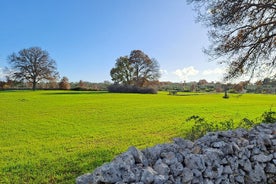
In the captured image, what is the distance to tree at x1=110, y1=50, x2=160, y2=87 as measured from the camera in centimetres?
5512

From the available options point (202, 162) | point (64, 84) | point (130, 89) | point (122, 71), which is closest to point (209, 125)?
point (202, 162)

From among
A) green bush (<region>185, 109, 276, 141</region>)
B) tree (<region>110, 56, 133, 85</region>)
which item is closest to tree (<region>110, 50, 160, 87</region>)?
tree (<region>110, 56, 133, 85</region>)

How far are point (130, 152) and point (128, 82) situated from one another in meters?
53.1

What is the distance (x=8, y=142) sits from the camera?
946 cm

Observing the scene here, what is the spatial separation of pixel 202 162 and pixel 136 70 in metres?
52.5

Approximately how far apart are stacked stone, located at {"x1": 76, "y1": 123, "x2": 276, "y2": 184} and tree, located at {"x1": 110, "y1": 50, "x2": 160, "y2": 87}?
50503 mm

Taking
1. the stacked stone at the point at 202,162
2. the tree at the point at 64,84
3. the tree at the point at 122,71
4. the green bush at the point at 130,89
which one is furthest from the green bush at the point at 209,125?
the tree at the point at 64,84

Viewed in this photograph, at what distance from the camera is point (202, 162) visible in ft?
12.2

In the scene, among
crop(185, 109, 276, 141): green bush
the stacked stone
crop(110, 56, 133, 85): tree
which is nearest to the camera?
the stacked stone

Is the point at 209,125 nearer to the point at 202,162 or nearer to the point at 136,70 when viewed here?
the point at 202,162

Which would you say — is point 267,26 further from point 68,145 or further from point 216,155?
point 68,145

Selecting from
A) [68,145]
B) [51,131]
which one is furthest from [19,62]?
[68,145]

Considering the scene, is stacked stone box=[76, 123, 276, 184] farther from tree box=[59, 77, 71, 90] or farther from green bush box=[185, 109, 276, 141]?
tree box=[59, 77, 71, 90]

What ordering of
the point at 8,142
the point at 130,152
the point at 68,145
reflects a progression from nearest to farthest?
the point at 130,152 → the point at 68,145 → the point at 8,142
